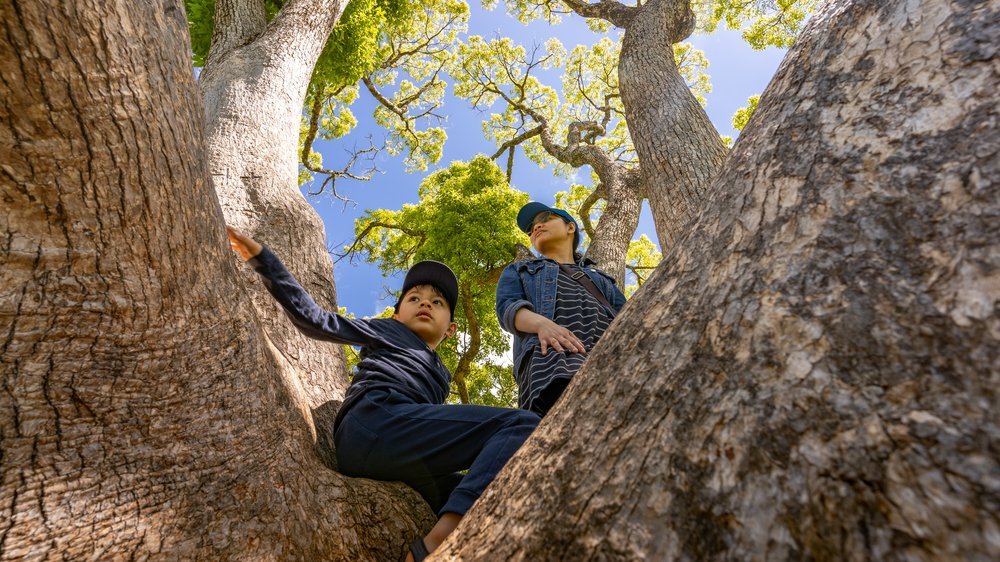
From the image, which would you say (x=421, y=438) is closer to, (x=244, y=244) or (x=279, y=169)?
(x=244, y=244)

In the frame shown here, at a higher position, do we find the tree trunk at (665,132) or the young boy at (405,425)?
the tree trunk at (665,132)

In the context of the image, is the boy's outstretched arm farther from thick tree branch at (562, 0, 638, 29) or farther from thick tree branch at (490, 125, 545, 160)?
thick tree branch at (490, 125, 545, 160)

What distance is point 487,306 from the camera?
28.0 feet

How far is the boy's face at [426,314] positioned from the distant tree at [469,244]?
4.42m

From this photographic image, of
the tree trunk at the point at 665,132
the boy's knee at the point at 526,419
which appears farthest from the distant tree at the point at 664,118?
the boy's knee at the point at 526,419

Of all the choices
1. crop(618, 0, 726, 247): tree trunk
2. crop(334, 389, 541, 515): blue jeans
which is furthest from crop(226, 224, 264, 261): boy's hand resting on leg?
crop(618, 0, 726, 247): tree trunk

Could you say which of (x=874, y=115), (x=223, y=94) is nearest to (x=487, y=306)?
(x=223, y=94)

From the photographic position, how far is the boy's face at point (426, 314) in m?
2.92

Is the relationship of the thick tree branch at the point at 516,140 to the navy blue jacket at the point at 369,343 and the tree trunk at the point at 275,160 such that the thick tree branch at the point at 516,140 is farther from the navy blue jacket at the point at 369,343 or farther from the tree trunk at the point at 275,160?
the navy blue jacket at the point at 369,343

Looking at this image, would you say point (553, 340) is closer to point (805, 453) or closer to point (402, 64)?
point (805, 453)

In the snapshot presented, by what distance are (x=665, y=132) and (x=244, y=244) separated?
290 centimetres

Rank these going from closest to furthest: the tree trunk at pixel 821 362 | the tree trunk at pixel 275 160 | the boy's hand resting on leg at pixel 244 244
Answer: the tree trunk at pixel 821 362 < the boy's hand resting on leg at pixel 244 244 < the tree trunk at pixel 275 160

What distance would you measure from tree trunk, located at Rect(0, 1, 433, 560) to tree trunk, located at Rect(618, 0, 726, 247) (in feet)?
7.53

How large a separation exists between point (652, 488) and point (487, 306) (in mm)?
7733
